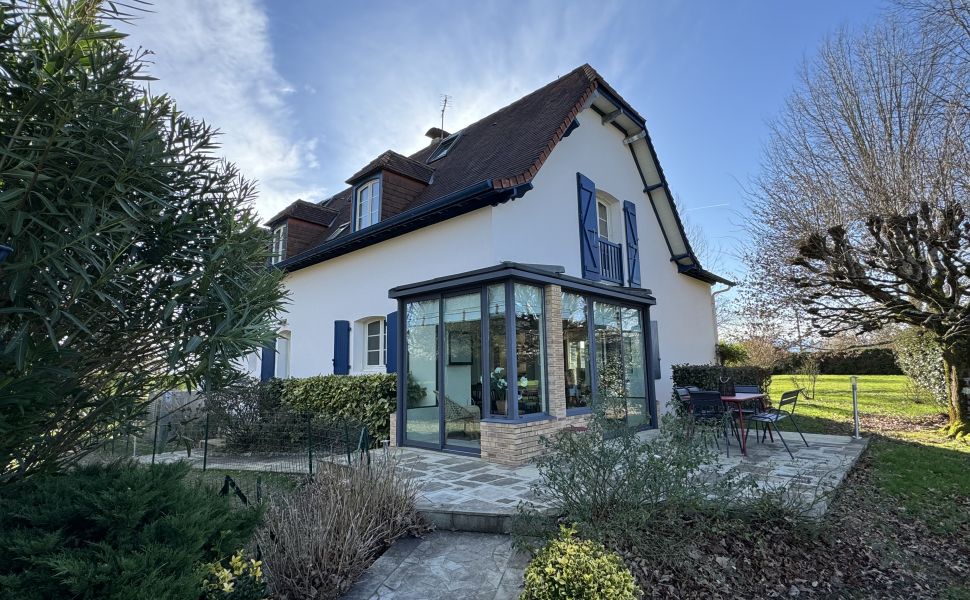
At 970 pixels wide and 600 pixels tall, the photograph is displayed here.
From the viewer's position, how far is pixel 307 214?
518 inches

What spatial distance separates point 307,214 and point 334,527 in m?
11.1

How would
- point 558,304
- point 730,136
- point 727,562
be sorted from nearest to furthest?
1. point 727,562
2. point 558,304
3. point 730,136

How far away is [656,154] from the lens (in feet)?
38.2

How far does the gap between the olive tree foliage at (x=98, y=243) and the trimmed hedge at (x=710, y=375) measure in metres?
10.6

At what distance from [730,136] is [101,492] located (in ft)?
39.4

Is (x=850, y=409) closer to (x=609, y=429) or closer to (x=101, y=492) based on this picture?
(x=609, y=429)

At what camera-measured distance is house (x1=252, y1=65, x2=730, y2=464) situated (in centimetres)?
732

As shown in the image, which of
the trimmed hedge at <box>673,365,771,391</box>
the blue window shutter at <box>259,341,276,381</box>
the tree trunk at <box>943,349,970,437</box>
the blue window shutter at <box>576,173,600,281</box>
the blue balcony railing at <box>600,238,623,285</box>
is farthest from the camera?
the blue window shutter at <box>259,341,276,381</box>

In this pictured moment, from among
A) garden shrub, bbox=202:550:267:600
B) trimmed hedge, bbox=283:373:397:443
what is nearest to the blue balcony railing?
trimmed hedge, bbox=283:373:397:443

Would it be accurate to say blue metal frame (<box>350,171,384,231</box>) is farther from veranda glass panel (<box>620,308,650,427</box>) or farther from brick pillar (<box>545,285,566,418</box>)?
veranda glass panel (<box>620,308,650,427</box>)

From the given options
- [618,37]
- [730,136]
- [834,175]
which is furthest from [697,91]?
[834,175]

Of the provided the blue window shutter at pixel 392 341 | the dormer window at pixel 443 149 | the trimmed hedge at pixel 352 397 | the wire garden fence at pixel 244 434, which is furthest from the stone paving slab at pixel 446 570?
the dormer window at pixel 443 149

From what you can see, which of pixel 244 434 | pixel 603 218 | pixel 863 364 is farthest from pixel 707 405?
pixel 863 364

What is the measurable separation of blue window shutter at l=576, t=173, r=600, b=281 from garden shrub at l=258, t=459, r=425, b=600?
19.3ft
